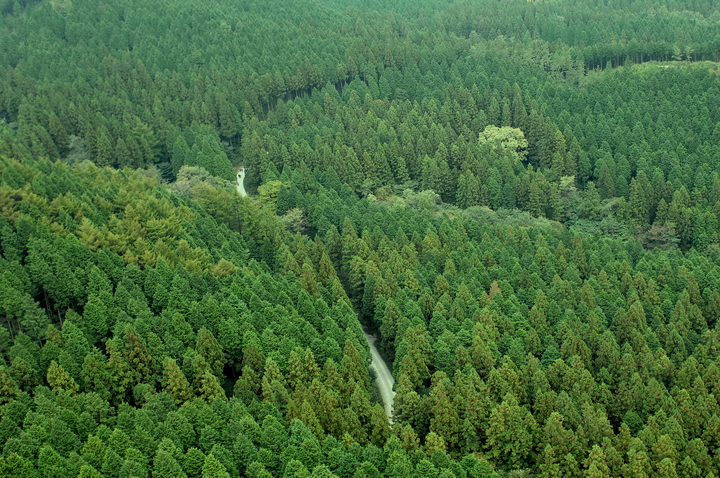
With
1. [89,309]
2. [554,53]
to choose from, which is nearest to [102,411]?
[89,309]

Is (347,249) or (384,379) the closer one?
(384,379)

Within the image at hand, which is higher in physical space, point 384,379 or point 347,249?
point 347,249

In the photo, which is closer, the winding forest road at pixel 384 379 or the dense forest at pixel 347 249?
the dense forest at pixel 347 249

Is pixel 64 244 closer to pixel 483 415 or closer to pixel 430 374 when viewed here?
pixel 430 374
